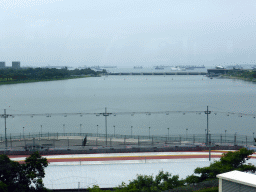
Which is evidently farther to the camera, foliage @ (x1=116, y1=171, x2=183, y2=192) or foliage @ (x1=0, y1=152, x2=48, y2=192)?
foliage @ (x1=0, y1=152, x2=48, y2=192)

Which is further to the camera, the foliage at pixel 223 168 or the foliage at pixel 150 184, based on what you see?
the foliage at pixel 223 168

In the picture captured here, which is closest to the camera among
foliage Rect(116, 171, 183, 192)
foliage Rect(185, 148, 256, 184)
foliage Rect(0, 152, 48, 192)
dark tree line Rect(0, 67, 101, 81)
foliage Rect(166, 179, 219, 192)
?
foliage Rect(166, 179, 219, 192)

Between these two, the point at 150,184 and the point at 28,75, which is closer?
the point at 150,184

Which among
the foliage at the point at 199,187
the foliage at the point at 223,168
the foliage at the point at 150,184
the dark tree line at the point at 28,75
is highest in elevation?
the dark tree line at the point at 28,75

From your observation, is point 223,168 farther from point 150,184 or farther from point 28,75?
point 28,75

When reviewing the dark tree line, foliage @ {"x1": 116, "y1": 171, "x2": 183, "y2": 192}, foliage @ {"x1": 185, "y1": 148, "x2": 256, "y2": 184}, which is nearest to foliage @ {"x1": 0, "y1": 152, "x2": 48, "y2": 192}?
foliage @ {"x1": 116, "y1": 171, "x2": 183, "y2": 192}

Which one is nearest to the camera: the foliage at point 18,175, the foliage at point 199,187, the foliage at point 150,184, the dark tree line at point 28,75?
the foliage at point 199,187

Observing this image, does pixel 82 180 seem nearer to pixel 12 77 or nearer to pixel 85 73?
pixel 12 77

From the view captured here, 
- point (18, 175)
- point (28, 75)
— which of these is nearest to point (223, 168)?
point (18, 175)

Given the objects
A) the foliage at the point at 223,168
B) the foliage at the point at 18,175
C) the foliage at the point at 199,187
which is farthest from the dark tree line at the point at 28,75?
the foliage at the point at 199,187

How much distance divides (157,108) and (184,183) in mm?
12644

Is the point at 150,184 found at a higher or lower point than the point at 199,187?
lower

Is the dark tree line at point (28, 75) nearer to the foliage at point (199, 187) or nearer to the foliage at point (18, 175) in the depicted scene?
the foliage at point (18, 175)

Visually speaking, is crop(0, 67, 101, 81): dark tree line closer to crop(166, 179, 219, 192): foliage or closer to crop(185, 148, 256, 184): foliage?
crop(185, 148, 256, 184): foliage
